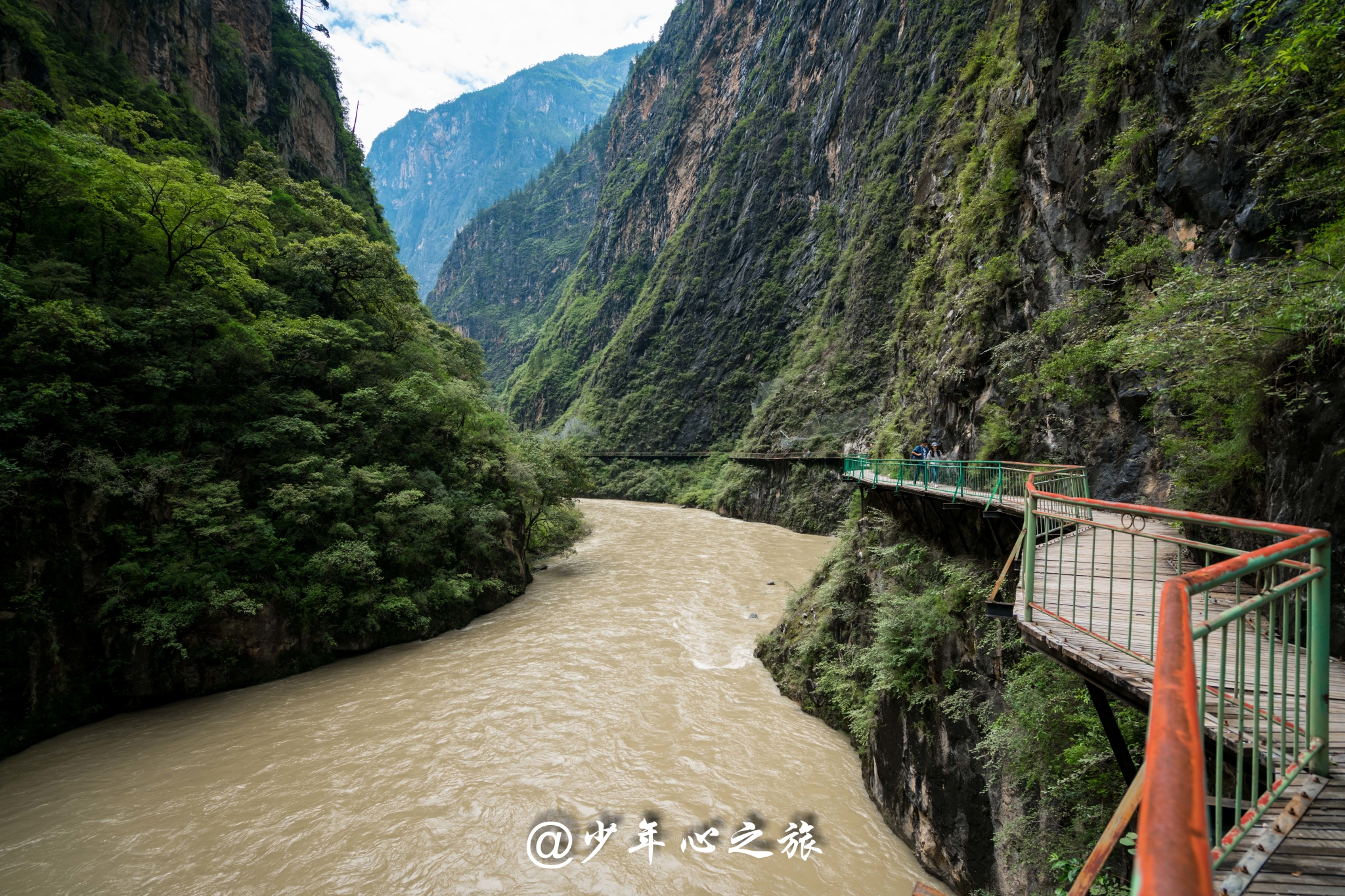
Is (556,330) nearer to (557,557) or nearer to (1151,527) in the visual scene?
(557,557)

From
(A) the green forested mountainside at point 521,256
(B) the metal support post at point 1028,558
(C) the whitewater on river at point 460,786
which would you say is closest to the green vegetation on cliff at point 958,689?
(B) the metal support post at point 1028,558

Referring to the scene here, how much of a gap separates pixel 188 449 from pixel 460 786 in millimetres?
10048

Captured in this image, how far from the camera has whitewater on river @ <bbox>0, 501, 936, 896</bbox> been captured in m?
6.79

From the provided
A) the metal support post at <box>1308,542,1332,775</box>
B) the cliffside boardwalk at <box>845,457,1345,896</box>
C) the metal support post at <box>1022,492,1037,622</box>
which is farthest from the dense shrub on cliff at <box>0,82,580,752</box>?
the metal support post at <box>1308,542,1332,775</box>

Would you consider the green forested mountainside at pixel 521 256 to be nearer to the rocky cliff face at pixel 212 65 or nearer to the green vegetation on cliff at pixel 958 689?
the rocky cliff face at pixel 212 65

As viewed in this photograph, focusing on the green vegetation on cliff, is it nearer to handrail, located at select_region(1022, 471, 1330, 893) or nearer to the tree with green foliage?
handrail, located at select_region(1022, 471, 1330, 893)

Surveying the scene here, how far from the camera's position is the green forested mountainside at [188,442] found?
973 cm

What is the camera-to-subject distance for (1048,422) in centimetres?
997

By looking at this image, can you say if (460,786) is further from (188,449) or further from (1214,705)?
(188,449)

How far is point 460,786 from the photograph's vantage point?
8383 millimetres

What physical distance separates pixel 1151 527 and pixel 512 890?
9.54m

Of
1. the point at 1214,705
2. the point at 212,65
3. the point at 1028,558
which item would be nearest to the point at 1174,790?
the point at 1214,705

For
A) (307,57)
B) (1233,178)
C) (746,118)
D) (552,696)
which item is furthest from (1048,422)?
(746,118)

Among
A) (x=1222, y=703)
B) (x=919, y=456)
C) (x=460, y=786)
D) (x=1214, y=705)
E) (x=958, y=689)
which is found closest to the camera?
(x=1222, y=703)
